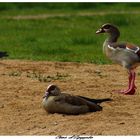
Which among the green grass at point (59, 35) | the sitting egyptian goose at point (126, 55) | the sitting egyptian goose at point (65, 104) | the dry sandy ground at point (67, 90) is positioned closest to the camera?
the dry sandy ground at point (67, 90)

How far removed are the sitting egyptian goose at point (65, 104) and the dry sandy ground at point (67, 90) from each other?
10 centimetres

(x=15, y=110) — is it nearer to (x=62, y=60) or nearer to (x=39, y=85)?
(x=39, y=85)

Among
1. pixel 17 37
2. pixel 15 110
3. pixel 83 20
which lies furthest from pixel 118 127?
pixel 83 20

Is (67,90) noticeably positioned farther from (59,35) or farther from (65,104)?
(59,35)

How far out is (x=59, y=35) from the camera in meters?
20.1

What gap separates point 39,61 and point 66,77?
7.39ft

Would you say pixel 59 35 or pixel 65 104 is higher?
pixel 65 104

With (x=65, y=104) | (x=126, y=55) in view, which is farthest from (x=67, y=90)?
(x=65, y=104)

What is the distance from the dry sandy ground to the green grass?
1497 millimetres

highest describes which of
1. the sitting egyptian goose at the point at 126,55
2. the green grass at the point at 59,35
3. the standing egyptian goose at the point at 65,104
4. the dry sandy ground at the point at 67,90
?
the sitting egyptian goose at the point at 126,55

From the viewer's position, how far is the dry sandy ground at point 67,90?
27.0 ft

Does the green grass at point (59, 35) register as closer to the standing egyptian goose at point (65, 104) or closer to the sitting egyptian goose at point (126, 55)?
the sitting egyptian goose at point (126, 55)

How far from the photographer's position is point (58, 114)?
8.98 meters

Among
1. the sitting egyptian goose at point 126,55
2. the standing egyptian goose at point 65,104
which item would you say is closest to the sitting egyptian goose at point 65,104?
the standing egyptian goose at point 65,104
